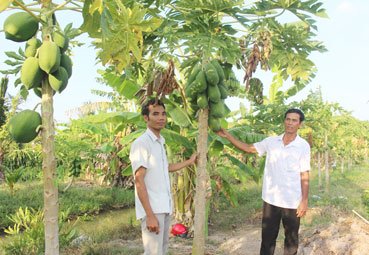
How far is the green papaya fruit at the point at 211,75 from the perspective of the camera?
3.84 m

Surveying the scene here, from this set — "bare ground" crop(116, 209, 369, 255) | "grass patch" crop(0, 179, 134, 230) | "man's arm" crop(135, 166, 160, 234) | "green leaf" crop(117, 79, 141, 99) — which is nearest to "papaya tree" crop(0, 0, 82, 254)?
"man's arm" crop(135, 166, 160, 234)

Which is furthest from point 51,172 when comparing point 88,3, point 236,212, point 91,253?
point 236,212

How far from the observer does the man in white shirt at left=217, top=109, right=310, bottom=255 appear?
12.1 feet

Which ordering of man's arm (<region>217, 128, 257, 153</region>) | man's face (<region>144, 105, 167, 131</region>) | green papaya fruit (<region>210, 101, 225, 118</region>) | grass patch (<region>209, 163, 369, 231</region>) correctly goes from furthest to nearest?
grass patch (<region>209, 163, 369, 231</region>)
man's arm (<region>217, 128, 257, 153</region>)
green papaya fruit (<region>210, 101, 225, 118</region>)
man's face (<region>144, 105, 167, 131</region>)

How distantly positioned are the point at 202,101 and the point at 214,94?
0.46ft

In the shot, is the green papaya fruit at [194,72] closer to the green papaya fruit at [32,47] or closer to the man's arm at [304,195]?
the man's arm at [304,195]

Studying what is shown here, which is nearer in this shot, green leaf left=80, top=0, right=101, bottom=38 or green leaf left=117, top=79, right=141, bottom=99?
green leaf left=80, top=0, right=101, bottom=38

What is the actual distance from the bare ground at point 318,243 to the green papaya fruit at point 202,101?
182cm

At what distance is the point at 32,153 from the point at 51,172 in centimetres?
1276

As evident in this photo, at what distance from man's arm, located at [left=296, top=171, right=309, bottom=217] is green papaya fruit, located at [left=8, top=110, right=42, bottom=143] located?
271 cm

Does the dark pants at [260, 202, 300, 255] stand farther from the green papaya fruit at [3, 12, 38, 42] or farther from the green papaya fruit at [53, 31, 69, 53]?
the green papaya fruit at [3, 12, 38, 42]

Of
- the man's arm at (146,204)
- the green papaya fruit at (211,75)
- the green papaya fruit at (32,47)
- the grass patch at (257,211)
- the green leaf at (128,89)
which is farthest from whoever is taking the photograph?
the grass patch at (257,211)

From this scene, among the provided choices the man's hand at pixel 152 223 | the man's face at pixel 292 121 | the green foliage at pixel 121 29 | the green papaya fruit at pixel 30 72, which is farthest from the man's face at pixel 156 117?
the man's face at pixel 292 121

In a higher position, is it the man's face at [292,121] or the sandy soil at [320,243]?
the man's face at [292,121]
